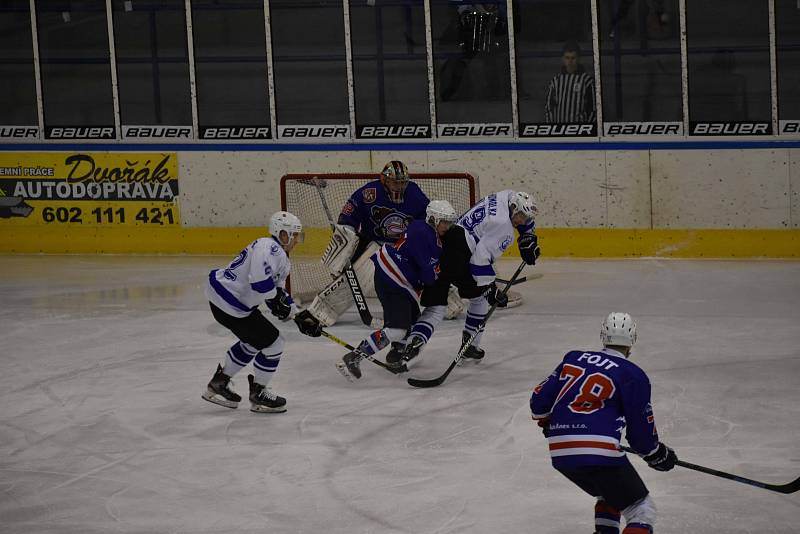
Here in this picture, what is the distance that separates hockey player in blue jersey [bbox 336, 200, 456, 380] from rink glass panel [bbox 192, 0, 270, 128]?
4.71m

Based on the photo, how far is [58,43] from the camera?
11.6 meters

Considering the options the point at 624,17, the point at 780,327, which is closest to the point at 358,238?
the point at 780,327

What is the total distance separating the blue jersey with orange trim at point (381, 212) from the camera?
27.9 ft

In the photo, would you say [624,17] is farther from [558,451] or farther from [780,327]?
[558,451]

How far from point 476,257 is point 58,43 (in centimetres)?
613

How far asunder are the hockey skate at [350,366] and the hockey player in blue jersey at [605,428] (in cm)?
292

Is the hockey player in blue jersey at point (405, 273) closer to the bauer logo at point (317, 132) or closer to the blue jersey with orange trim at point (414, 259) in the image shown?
the blue jersey with orange trim at point (414, 259)

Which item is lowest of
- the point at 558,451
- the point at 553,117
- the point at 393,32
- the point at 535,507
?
the point at 535,507

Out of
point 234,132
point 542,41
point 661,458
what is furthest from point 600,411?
point 234,132

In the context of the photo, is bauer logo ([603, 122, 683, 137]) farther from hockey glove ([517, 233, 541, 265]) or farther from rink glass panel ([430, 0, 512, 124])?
hockey glove ([517, 233, 541, 265])

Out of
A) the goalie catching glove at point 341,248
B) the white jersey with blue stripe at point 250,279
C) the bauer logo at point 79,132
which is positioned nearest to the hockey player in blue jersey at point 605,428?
the white jersey with blue stripe at point 250,279

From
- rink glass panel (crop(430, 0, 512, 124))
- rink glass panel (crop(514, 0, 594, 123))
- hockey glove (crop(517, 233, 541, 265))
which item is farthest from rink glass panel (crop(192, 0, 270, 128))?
hockey glove (crop(517, 233, 541, 265))

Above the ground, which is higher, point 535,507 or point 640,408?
point 640,408

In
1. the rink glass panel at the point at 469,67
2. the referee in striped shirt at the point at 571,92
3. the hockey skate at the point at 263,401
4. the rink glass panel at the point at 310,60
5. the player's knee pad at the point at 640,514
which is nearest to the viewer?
the player's knee pad at the point at 640,514
